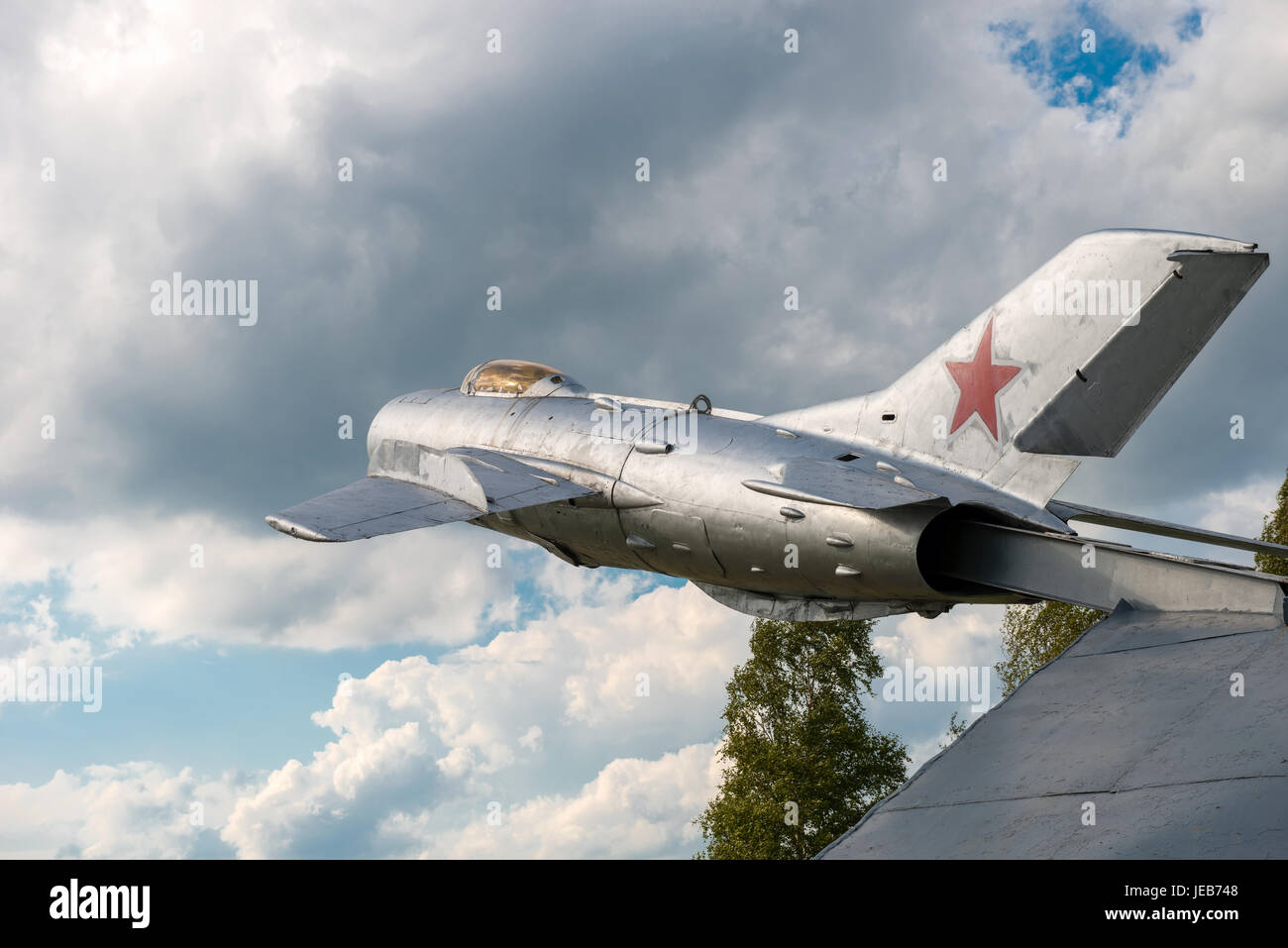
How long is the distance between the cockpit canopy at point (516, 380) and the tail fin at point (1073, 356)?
6774 mm

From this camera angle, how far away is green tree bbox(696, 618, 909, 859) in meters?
29.2

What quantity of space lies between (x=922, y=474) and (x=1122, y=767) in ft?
23.3

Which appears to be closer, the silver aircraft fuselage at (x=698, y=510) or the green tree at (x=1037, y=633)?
the silver aircraft fuselage at (x=698, y=510)

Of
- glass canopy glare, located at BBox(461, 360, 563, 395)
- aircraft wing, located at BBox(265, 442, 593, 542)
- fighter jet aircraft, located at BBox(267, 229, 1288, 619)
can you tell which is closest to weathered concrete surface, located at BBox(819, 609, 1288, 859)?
fighter jet aircraft, located at BBox(267, 229, 1288, 619)

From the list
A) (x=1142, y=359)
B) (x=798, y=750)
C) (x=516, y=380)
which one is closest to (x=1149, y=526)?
(x=1142, y=359)

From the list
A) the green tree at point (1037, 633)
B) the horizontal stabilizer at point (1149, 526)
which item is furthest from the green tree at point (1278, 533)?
the horizontal stabilizer at point (1149, 526)

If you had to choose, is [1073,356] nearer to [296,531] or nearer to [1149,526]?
[1149,526]

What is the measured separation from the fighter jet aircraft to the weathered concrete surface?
1678 millimetres

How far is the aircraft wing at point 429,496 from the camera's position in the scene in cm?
1532

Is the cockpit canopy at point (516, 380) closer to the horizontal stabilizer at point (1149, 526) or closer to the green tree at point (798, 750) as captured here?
the horizontal stabilizer at point (1149, 526)

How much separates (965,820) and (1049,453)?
7459 mm
